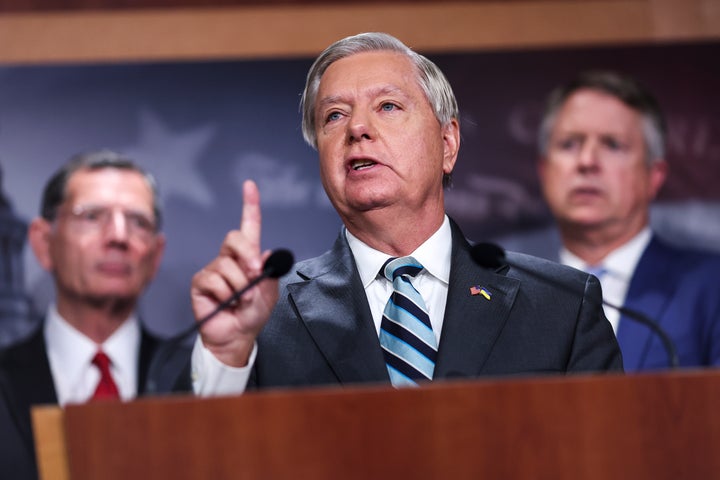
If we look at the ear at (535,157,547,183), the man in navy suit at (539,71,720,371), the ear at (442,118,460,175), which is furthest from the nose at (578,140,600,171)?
the ear at (442,118,460,175)

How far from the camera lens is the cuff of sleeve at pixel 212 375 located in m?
1.76

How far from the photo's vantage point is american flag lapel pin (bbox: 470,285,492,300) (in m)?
1.98

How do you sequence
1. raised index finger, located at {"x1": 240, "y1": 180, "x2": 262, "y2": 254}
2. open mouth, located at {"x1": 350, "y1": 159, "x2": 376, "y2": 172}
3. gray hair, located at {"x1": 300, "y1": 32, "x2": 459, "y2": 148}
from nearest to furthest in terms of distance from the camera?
raised index finger, located at {"x1": 240, "y1": 180, "x2": 262, "y2": 254}, open mouth, located at {"x1": 350, "y1": 159, "x2": 376, "y2": 172}, gray hair, located at {"x1": 300, "y1": 32, "x2": 459, "y2": 148}

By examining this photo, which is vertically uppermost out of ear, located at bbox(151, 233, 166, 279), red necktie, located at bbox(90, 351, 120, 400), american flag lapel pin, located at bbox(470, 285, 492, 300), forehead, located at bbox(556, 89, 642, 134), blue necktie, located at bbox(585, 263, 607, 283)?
forehead, located at bbox(556, 89, 642, 134)

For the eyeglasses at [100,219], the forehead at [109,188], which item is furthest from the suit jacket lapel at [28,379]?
the forehead at [109,188]

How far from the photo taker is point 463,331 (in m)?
1.90

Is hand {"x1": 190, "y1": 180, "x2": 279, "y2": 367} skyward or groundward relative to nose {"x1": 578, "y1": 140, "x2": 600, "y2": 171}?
groundward

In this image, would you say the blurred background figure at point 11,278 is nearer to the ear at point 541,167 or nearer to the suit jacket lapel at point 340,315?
the suit jacket lapel at point 340,315

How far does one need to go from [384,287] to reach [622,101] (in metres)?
2.18

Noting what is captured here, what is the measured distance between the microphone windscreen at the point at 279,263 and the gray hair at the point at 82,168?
2071mm

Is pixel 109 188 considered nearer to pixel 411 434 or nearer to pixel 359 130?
pixel 359 130

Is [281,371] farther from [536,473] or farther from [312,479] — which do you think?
[536,473]

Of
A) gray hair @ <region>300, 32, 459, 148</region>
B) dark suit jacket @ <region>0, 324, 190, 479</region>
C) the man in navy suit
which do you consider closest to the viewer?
gray hair @ <region>300, 32, 459, 148</region>

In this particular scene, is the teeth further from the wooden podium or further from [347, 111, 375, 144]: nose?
the wooden podium
